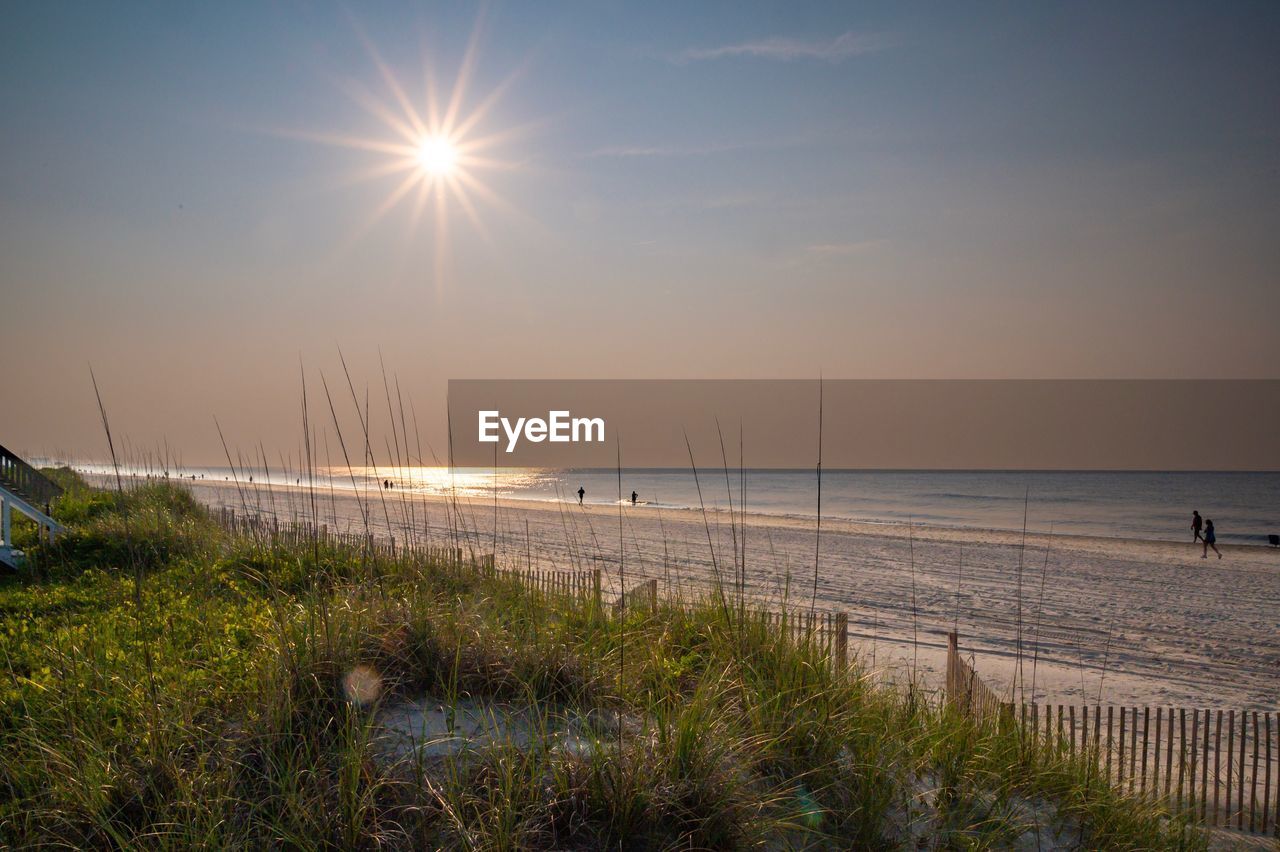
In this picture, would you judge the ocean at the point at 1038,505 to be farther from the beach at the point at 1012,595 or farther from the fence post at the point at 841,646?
the fence post at the point at 841,646

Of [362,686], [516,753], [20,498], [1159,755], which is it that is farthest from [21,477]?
[1159,755]

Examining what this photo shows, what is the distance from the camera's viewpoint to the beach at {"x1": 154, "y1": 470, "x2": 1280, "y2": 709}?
11.0 meters

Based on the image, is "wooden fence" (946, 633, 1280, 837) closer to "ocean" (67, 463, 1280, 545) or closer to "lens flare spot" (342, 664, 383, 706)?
"lens flare spot" (342, 664, 383, 706)

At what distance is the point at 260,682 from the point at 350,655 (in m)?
0.50

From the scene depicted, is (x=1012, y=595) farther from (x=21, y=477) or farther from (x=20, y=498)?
(x=21, y=477)

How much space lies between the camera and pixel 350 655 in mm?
4133

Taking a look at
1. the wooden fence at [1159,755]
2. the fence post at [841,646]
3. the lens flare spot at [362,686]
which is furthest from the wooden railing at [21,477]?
the wooden fence at [1159,755]

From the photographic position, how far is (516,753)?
3496 mm

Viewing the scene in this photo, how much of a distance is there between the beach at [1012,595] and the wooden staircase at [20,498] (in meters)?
4.01

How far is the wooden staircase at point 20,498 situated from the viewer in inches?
425

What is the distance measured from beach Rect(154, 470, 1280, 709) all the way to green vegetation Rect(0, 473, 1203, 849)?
0.73 m

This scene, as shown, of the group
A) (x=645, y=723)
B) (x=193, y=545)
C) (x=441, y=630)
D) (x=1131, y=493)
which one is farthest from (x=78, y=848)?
(x=1131, y=493)

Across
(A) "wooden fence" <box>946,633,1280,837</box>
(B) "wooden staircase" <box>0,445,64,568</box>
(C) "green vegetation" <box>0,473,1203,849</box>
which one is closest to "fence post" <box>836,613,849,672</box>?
(C) "green vegetation" <box>0,473,1203,849</box>

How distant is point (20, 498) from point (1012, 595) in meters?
20.8
